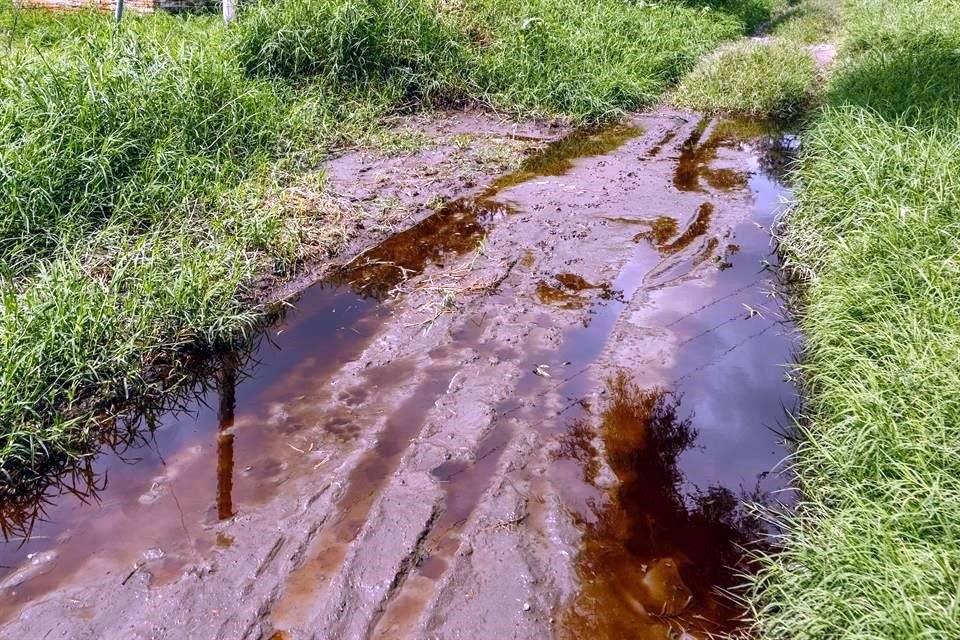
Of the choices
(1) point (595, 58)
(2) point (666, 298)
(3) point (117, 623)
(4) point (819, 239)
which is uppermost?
(1) point (595, 58)

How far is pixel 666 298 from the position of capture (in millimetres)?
5062

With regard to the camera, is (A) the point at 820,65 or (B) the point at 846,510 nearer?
(B) the point at 846,510

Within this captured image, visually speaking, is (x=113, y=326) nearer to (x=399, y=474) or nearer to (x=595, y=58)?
(x=399, y=474)

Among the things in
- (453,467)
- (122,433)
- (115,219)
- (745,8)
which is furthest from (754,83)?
(122,433)

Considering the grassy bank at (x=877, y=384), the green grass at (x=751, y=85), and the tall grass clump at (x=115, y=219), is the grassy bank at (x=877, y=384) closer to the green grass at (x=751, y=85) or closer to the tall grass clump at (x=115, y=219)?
the green grass at (x=751, y=85)

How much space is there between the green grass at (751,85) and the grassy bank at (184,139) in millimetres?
589

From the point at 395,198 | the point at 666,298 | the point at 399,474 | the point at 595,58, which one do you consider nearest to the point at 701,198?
the point at 666,298

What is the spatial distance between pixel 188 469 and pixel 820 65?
12226mm

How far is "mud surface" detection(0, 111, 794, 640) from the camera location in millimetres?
2797

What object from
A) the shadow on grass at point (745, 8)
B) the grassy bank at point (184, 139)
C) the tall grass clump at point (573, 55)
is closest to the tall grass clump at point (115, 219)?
the grassy bank at point (184, 139)

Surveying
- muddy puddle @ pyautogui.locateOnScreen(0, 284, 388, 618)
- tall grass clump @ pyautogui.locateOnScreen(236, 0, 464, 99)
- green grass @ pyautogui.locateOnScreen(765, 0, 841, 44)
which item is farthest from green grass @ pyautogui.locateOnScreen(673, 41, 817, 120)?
muddy puddle @ pyautogui.locateOnScreen(0, 284, 388, 618)

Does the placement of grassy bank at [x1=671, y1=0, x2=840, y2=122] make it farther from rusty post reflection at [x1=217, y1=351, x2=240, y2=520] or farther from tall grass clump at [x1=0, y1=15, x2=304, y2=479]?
rusty post reflection at [x1=217, y1=351, x2=240, y2=520]

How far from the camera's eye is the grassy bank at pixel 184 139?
12.5 ft

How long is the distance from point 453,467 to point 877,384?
209cm
